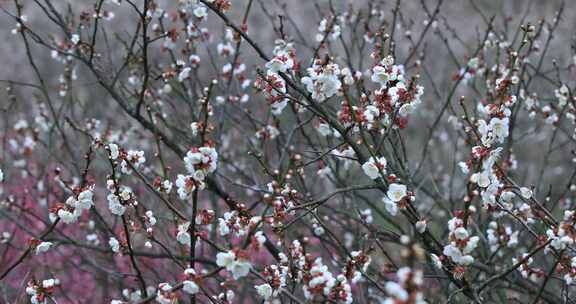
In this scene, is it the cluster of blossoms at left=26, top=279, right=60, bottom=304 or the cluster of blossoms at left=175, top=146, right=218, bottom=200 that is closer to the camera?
the cluster of blossoms at left=175, top=146, right=218, bottom=200

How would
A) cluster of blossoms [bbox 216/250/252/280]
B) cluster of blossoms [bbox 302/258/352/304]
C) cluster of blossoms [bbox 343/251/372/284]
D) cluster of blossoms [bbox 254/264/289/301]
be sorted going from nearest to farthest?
1. cluster of blossoms [bbox 216/250/252/280]
2. cluster of blossoms [bbox 302/258/352/304]
3. cluster of blossoms [bbox 254/264/289/301]
4. cluster of blossoms [bbox 343/251/372/284]

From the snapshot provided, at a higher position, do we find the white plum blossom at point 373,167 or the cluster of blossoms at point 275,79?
the cluster of blossoms at point 275,79

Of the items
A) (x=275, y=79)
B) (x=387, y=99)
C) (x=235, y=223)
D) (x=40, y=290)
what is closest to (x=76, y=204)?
(x=40, y=290)

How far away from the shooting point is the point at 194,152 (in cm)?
217

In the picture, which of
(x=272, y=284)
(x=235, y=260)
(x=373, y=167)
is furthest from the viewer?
(x=373, y=167)

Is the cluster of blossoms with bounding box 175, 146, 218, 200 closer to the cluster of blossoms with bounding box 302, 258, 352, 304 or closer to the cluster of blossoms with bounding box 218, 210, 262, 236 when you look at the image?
the cluster of blossoms with bounding box 218, 210, 262, 236

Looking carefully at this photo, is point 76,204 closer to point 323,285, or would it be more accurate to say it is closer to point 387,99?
point 323,285

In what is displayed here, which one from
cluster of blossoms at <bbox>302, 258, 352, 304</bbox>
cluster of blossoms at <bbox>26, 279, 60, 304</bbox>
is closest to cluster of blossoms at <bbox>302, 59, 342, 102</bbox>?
cluster of blossoms at <bbox>302, 258, 352, 304</bbox>

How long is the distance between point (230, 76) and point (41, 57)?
33.4ft

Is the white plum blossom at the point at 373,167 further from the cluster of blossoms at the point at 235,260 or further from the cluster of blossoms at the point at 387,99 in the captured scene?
the cluster of blossoms at the point at 235,260

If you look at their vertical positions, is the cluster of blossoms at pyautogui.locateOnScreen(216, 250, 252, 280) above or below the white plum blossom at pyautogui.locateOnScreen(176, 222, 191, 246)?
below

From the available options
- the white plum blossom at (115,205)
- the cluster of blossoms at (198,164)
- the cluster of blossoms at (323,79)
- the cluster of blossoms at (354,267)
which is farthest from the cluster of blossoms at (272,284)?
the cluster of blossoms at (323,79)

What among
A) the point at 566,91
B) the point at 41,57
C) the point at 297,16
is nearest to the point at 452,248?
the point at 566,91

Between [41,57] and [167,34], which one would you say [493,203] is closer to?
[167,34]
